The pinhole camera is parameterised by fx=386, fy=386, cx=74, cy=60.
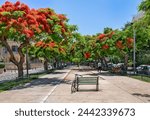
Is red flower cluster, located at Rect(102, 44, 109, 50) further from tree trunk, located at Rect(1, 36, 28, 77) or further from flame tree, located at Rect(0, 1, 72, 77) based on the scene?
flame tree, located at Rect(0, 1, 72, 77)

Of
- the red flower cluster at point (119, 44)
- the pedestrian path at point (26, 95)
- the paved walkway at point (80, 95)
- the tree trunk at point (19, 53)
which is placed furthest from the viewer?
Answer: the red flower cluster at point (119, 44)

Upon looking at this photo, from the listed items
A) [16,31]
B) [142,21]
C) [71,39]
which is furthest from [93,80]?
[71,39]

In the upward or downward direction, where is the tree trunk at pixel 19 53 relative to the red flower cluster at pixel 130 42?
downward

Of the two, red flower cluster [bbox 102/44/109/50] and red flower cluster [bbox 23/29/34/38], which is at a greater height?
red flower cluster [bbox 23/29/34/38]

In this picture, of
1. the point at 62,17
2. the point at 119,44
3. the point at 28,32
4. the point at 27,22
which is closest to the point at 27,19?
the point at 27,22

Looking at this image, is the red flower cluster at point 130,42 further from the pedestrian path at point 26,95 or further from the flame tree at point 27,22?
the pedestrian path at point 26,95

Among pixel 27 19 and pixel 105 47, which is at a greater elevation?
pixel 27 19

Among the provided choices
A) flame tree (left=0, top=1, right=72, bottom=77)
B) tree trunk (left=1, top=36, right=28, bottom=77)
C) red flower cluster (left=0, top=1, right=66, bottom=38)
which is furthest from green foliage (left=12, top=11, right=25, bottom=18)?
tree trunk (left=1, top=36, right=28, bottom=77)

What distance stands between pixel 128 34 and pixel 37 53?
17961 millimetres

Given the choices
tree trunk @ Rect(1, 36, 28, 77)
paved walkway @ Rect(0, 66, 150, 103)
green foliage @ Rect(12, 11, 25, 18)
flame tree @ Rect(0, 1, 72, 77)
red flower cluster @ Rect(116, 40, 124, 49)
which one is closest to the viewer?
paved walkway @ Rect(0, 66, 150, 103)

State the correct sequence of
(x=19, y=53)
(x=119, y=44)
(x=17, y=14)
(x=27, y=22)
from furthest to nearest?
(x=119, y=44)
(x=19, y=53)
(x=27, y=22)
(x=17, y=14)

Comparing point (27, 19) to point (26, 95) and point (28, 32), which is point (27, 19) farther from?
point (26, 95)

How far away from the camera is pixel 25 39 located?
3519 centimetres

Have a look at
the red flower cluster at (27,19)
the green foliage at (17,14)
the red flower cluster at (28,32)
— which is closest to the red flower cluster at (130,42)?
the red flower cluster at (27,19)
